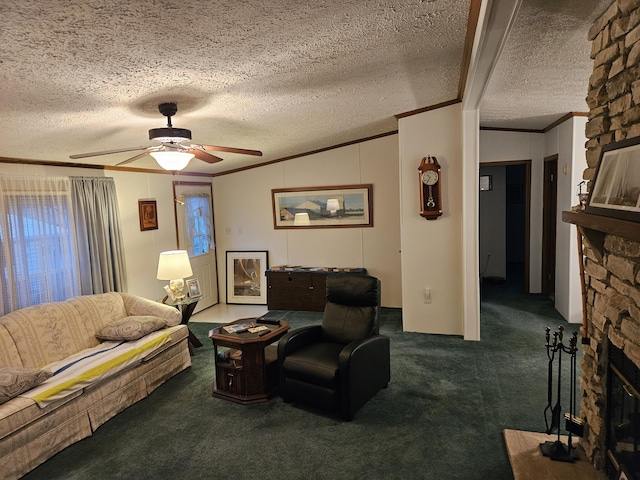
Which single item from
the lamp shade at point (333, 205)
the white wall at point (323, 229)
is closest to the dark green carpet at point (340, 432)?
the white wall at point (323, 229)

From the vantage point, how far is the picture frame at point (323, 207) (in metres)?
6.15

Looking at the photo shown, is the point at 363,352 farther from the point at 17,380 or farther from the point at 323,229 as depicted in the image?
the point at 323,229

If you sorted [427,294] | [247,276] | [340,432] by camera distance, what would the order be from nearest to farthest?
[340,432]
[427,294]
[247,276]

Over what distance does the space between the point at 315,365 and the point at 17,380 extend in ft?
6.57

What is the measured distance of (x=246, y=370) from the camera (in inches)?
137

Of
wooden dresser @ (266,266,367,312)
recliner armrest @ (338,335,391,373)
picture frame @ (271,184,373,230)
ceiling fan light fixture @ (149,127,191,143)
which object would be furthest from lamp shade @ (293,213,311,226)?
ceiling fan light fixture @ (149,127,191,143)

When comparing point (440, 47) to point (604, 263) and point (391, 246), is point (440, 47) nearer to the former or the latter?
point (604, 263)

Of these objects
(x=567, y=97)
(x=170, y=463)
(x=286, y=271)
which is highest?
(x=567, y=97)

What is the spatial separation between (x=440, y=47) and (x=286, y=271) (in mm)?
4025

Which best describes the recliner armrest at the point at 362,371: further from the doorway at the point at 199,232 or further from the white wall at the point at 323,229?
the doorway at the point at 199,232

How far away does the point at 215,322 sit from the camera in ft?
19.1

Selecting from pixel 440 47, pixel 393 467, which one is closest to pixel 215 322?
pixel 393 467

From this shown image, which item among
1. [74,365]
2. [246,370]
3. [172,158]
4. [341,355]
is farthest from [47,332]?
[341,355]

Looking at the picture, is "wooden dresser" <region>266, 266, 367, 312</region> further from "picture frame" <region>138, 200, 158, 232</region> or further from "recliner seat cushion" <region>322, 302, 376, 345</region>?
"recliner seat cushion" <region>322, 302, 376, 345</region>
